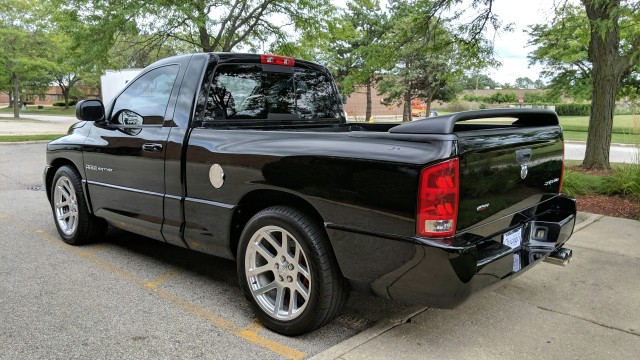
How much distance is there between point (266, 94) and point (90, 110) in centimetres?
168

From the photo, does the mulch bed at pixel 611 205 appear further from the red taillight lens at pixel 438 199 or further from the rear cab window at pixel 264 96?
the red taillight lens at pixel 438 199

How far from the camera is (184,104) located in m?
3.74

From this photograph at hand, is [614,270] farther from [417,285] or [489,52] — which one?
[489,52]

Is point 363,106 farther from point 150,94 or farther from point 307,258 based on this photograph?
point 307,258

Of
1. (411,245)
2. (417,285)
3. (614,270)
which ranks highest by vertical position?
(411,245)

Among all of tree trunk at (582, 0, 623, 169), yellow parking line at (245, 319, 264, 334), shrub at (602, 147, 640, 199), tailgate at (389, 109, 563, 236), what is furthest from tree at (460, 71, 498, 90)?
yellow parking line at (245, 319, 264, 334)

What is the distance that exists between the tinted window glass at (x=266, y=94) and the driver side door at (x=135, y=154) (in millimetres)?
370

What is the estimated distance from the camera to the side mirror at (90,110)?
4359mm

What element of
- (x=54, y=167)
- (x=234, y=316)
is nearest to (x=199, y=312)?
(x=234, y=316)

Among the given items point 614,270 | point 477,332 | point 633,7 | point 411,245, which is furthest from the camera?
point 633,7

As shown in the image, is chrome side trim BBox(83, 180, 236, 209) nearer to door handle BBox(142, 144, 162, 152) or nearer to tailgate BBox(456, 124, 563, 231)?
door handle BBox(142, 144, 162, 152)

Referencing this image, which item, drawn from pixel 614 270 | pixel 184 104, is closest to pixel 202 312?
pixel 184 104

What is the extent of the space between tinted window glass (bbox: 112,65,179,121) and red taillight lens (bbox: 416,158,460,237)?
7.87ft

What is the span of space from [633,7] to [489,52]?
3338 millimetres
